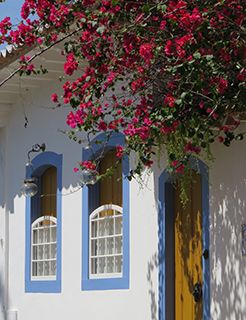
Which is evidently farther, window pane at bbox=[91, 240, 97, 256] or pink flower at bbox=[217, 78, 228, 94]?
window pane at bbox=[91, 240, 97, 256]

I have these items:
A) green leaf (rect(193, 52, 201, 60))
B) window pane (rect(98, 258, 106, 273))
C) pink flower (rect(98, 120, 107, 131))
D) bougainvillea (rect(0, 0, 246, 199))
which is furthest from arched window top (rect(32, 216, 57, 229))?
green leaf (rect(193, 52, 201, 60))

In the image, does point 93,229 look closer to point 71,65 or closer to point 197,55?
point 71,65

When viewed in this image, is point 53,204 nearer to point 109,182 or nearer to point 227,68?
point 109,182

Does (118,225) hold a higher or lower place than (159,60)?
lower

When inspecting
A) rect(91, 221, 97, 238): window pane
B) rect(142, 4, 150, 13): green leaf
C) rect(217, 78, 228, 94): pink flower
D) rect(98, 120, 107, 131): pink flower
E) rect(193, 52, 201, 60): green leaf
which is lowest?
rect(91, 221, 97, 238): window pane

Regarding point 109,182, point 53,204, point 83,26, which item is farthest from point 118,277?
point 83,26

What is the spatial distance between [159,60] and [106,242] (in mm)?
4168

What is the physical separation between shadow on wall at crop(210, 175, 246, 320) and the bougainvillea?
28.6 inches

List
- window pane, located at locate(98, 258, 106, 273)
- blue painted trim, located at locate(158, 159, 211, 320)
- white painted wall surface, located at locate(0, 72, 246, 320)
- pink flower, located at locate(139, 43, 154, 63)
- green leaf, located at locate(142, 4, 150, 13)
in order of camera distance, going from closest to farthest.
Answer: green leaf, located at locate(142, 4, 150, 13) < pink flower, located at locate(139, 43, 154, 63) < white painted wall surface, located at locate(0, 72, 246, 320) < blue painted trim, located at locate(158, 159, 211, 320) < window pane, located at locate(98, 258, 106, 273)

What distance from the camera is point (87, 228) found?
13.1 metres

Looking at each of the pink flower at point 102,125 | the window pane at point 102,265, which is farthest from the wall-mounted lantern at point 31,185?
the pink flower at point 102,125

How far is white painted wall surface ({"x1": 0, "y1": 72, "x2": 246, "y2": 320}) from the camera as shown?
1042cm

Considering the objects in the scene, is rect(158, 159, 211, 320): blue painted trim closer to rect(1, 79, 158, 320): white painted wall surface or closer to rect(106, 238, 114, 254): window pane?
rect(1, 79, 158, 320): white painted wall surface

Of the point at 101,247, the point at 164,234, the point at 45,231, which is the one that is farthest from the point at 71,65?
the point at 45,231
